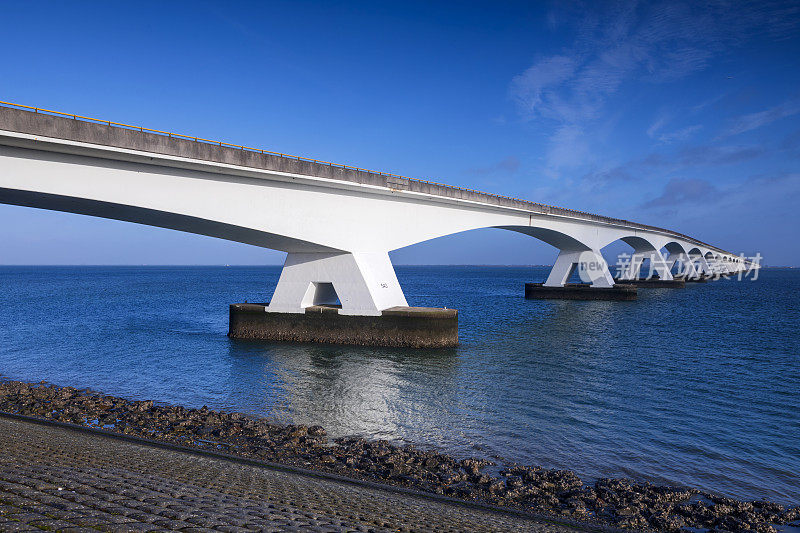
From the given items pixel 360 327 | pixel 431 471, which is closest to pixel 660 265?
pixel 360 327

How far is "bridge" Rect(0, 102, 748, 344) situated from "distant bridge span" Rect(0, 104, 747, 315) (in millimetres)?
42

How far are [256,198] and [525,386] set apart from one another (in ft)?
45.6

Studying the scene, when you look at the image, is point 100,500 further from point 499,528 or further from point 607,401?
point 607,401

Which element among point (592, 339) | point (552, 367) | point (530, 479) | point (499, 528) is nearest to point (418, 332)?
point (552, 367)

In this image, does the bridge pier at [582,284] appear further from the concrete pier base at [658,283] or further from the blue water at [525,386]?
the concrete pier base at [658,283]

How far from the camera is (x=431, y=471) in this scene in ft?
32.3

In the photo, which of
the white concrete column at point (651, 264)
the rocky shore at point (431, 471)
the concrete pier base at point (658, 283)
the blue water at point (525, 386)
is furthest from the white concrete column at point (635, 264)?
the rocky shore at point (431, 471)

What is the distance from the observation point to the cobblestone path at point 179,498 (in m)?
5.28

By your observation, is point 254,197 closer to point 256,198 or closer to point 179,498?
point 256,198

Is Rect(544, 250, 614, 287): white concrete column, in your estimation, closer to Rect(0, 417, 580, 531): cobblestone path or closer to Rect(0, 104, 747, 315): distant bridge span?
Rect(0, 104, 747, 315): distant bridge span

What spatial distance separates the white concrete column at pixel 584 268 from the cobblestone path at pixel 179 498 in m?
50.5

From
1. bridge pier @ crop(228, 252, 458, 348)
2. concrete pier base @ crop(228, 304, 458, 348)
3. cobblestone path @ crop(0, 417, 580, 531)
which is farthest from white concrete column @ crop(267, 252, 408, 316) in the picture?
cobblestone path @ crop(0, 417, 580, 531)

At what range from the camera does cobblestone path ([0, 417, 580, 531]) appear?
5281mm

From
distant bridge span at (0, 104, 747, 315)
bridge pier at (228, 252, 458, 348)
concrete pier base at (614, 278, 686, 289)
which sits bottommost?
bridge pier at (228, 252, 458, 348)
